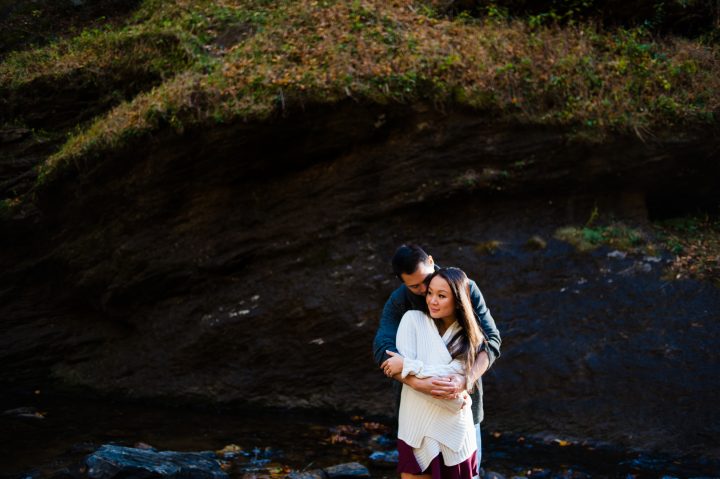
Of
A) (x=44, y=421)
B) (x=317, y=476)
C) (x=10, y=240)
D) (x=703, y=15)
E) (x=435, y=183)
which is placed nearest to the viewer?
(x=317, y=476)

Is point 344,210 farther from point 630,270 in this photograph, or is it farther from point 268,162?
point 630,270

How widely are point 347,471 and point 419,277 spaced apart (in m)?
2.77

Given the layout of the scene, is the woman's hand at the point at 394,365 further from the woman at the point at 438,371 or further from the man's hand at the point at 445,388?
the man's hand at the point at 445,388

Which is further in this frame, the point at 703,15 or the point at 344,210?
the point at 703,15

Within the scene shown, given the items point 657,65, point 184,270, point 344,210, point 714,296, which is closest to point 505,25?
point 657,65

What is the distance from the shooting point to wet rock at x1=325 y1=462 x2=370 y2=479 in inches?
225

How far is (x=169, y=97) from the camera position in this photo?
29.1 ft

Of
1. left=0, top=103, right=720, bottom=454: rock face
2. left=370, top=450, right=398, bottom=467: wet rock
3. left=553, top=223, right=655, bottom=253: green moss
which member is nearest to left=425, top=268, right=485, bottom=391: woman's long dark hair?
left=370, top=450, right=398, bottom=467: wet rock

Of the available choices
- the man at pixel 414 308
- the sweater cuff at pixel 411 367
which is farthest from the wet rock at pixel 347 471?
the sweater cuff at pixel 411 367

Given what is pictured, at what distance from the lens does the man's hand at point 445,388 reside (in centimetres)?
341

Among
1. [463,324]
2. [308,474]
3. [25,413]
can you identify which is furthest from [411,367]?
[25,413]

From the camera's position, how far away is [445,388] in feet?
11.2

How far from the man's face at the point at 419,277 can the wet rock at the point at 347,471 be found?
8.65ft

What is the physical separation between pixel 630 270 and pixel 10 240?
8.65 m
